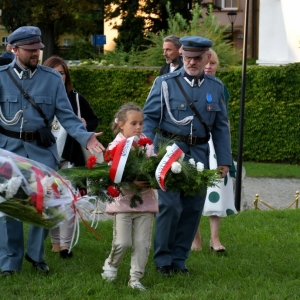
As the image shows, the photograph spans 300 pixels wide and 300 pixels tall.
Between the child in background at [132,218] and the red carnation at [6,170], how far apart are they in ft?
3.70

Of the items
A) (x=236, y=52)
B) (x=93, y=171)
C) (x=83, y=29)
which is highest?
(x=93, y=171)

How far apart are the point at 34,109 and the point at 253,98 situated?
13844mm

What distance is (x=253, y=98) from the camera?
818 inches

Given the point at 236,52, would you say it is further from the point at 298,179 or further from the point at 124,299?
the point at 124,299

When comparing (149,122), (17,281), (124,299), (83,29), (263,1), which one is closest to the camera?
(124,299)

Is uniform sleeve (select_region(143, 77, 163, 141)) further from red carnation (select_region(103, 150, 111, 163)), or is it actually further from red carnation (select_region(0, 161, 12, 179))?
red carnation (select_region(0, 161, 12, 179))

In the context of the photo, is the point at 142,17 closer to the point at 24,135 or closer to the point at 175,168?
the point at 24,135

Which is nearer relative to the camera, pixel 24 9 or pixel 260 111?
pixel 260 111

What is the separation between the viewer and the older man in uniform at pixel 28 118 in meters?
7.32

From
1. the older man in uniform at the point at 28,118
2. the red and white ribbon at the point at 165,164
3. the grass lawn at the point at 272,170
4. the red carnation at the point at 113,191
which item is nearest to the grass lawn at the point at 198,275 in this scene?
the older man in uniform at the point at 28,118

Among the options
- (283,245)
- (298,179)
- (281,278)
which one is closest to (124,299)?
(281,278)

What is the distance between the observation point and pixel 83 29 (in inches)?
1834

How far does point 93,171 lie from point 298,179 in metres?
13.0

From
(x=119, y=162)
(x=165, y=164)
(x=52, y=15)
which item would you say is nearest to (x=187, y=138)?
(x=165, y=164)
